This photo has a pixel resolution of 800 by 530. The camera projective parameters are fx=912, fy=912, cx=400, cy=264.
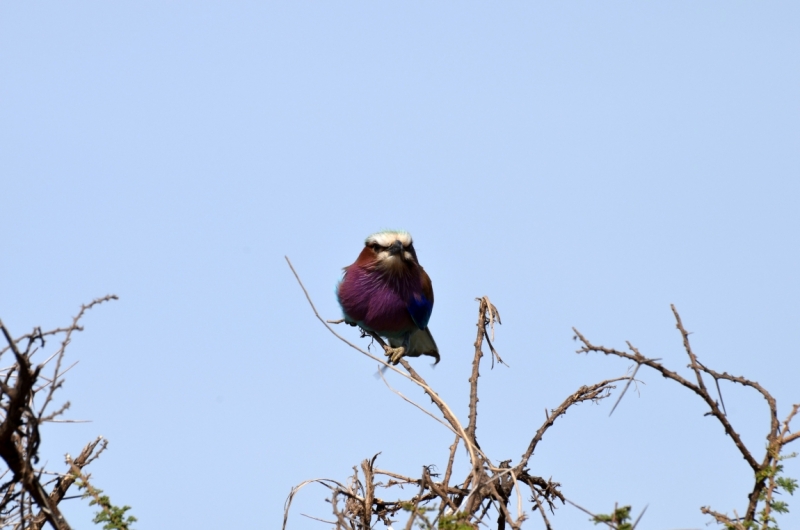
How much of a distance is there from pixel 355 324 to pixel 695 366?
3.80m

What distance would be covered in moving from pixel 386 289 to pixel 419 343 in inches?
27.6

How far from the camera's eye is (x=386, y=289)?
237 inches

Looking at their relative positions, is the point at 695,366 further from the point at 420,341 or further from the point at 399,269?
the point at 420,341

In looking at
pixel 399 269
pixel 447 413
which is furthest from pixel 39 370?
pixel 399 269

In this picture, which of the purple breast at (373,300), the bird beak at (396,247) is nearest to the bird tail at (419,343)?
the purple breast at (373,300)

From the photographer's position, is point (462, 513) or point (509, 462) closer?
point (462, 513)

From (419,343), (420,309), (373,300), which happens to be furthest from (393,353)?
(373,300)

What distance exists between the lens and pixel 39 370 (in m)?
2.00

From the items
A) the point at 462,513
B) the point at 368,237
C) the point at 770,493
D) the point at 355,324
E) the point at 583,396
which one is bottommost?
the point at 462,513

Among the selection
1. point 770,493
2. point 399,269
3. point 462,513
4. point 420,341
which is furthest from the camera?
point 420,341

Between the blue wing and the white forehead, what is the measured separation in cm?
39

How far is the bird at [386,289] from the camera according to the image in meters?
6.03

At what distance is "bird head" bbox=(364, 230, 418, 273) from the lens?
6.00 m

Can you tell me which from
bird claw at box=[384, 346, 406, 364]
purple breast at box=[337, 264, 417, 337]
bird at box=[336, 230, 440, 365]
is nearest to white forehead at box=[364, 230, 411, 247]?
bird at box=[336, 230, 440, 365]
